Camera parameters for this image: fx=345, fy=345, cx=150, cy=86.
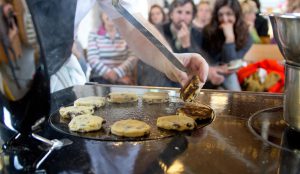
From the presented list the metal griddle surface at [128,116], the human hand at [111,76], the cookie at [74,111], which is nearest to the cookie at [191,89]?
the metal griddle surface at [128,116]

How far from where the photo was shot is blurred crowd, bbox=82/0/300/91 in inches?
72.6

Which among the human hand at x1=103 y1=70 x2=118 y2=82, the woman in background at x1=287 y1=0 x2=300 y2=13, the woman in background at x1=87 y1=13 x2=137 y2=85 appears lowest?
the human hand at x1=103 y1=70 x2=118 y2=82

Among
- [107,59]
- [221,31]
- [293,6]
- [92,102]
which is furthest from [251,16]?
[92,102]

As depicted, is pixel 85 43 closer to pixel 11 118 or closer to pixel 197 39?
pixel 197 39

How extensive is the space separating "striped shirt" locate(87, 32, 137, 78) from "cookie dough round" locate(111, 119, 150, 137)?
3.31 feet

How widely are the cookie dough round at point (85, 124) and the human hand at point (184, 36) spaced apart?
1.06 metres

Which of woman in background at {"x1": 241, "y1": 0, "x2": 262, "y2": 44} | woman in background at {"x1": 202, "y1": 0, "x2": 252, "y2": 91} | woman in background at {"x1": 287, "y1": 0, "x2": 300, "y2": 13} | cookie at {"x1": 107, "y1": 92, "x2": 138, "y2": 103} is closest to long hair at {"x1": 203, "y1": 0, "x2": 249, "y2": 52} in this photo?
woman in background at {"x1": 202, "y1": 0, "x2": 252, "y2": 91}

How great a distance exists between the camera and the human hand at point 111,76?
189 cm

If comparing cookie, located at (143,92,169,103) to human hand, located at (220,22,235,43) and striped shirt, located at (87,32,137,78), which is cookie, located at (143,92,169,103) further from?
human hand, located at (220,22,235,43)

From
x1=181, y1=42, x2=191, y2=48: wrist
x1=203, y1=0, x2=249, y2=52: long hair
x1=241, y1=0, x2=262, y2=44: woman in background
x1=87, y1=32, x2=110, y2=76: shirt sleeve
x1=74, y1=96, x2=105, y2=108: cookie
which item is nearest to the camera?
x1=74, y1=96, x2=105, y2=108: cookie

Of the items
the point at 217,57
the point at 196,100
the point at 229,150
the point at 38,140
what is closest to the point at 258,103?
the point at 196,100

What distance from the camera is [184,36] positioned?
1976 millimetres

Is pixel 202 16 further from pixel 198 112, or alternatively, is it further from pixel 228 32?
pixel 198 112

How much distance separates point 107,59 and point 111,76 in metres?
0.15
